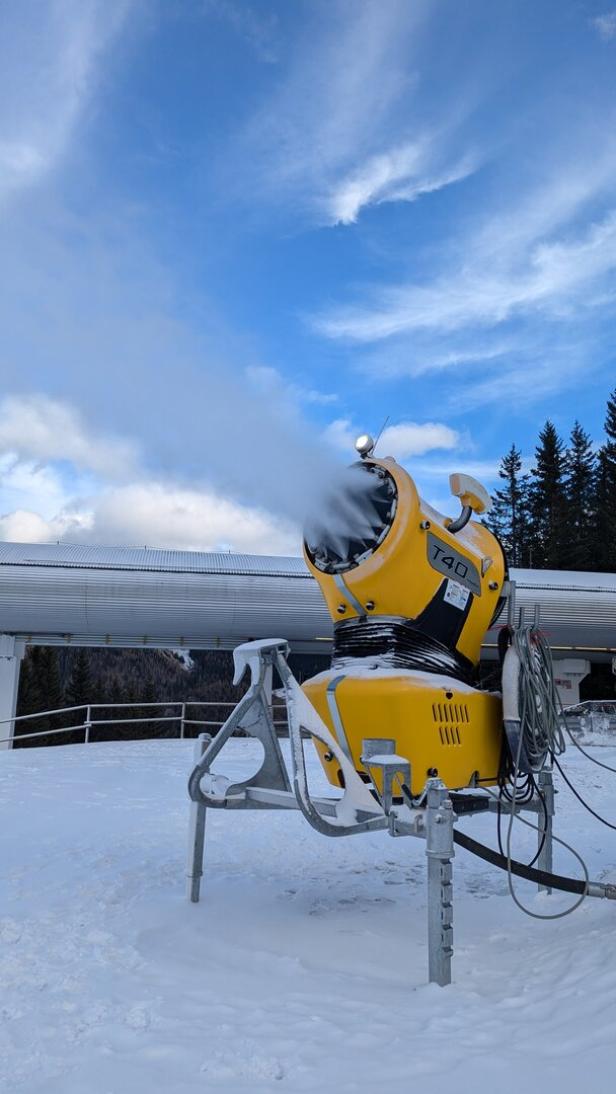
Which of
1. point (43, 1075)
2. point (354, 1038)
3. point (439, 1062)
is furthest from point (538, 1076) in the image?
point (43, 1075)

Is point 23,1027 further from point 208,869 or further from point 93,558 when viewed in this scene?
point 93,558

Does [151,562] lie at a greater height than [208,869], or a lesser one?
greater

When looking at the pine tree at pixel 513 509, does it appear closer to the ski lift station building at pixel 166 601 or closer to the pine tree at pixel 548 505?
the pine tree at pixel 548 505

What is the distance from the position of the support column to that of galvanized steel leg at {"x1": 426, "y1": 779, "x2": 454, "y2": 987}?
14.7m

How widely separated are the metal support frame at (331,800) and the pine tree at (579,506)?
1700 inches

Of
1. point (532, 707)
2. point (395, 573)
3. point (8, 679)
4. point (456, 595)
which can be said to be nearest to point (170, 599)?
point (8, 679)

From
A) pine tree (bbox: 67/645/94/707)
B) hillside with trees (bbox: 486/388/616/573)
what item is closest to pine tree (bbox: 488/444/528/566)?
hillside with trees (bbox: 486/388/616/573)

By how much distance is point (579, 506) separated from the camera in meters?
50.6

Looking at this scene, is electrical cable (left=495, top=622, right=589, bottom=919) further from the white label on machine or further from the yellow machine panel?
the white label on machine

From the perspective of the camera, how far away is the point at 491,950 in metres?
4.23

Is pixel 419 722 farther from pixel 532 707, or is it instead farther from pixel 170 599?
pixel 170 599

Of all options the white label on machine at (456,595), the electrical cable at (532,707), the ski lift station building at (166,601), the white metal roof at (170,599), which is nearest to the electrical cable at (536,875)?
the electrical cable at (532,707)

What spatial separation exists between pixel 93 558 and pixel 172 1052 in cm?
1441

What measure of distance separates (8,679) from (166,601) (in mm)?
3979
